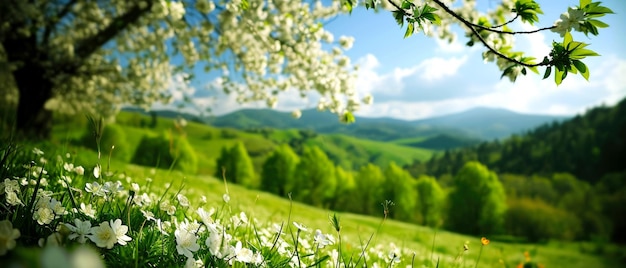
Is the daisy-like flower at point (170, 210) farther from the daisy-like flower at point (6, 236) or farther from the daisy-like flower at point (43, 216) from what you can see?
the daisy-like flower at point (6, 236)

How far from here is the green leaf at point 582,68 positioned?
2502 mm

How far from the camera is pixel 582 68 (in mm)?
2525

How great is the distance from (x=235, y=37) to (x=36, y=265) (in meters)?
12.1

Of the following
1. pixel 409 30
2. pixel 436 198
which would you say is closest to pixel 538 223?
pixel 436 198

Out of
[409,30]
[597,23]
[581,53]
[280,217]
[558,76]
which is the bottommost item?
[280,217]

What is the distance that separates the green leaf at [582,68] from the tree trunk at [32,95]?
1584 centimetres

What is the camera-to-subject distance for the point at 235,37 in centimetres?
1228

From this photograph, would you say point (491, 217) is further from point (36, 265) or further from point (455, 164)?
point (455, 164)

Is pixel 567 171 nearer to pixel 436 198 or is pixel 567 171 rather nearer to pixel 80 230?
pixel 436 198

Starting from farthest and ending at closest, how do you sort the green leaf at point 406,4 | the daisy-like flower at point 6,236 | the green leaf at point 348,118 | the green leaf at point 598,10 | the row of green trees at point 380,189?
the row of green trees at point 380,189 < the green leaf at point 348,118 < the green leaf at point 406,4 < the green leaf at point 598,10 < the daisy-like flower at point 6,236

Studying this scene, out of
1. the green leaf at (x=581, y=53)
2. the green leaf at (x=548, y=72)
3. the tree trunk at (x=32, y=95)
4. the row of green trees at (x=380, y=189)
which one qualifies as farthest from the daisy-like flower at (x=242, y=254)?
the row of green trees at (x=380, y=189)

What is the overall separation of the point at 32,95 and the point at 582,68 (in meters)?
16.7

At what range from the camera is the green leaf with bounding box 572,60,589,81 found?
2.50 m

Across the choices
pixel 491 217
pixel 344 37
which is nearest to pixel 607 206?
pixel 491 217
